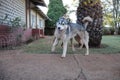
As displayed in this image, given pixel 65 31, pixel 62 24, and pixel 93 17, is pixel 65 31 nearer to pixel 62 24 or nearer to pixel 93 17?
pixel 62 24

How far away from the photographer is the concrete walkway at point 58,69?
457 cm

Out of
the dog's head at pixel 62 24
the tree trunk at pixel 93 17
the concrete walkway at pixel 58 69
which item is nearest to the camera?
the concrete walkway at pixel 58 69

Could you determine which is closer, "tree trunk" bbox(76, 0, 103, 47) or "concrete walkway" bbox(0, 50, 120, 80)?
"concrete walkway" bbox(0, 50, 120, 80)

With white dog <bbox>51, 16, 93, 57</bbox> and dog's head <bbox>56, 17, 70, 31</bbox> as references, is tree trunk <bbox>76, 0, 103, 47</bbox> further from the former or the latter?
dog's head <bbox>56, 17, 70, 31</bbox>

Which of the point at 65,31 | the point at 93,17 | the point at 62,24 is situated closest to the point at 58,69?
the point at 62,24

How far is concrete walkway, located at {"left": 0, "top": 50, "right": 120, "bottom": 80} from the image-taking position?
4574mm

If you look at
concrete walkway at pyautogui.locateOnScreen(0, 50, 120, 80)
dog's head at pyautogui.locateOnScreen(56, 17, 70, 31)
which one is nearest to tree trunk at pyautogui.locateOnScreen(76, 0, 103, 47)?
dog's head at pyautogui.locateOnScreen(56, 17, 70, 31)

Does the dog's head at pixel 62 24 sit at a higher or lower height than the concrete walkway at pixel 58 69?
higher

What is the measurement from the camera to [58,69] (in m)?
5.21

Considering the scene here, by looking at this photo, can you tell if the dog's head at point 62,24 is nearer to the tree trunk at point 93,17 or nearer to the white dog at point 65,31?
the white dog at point 65,31

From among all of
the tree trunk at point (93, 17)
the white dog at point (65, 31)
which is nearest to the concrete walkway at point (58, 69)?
the white dog at point (65, 31)

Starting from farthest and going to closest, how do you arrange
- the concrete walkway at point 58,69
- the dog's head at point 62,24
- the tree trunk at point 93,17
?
1. the tree trunk at point 93,17
2. the dog's head at point 62,24
3. the concrete walkway at point 58,69

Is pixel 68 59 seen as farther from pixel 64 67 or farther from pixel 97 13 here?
pixel 97 13

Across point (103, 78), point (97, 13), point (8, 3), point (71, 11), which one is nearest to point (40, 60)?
point (103, 78)
